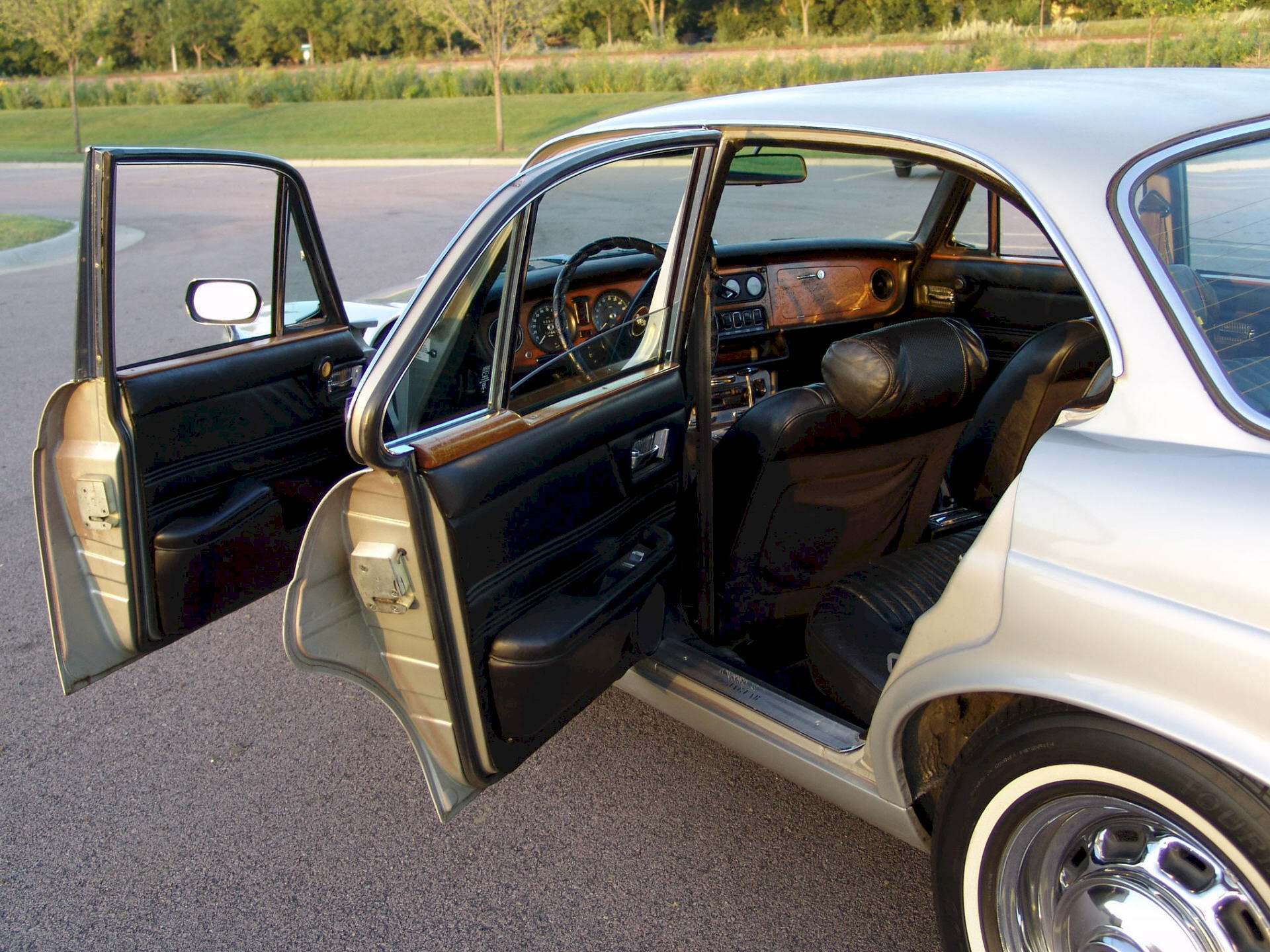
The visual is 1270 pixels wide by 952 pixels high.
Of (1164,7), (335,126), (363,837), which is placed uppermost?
(1164,7)

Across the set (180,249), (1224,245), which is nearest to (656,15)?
(180,249)

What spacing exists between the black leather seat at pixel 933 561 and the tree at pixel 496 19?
22082mm

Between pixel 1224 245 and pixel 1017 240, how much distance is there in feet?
8.35

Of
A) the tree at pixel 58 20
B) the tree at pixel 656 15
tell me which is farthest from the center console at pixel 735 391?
the tree at pixel 656 15

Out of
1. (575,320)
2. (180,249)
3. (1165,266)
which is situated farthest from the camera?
(180,249)

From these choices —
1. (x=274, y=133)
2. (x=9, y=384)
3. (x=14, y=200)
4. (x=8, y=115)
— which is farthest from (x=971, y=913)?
(x=8, y=115)

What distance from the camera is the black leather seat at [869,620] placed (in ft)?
7.53

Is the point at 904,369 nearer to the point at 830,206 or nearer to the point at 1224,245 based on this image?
the point at 1224,245

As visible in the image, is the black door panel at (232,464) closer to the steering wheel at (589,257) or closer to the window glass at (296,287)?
the window glass at (296,287)

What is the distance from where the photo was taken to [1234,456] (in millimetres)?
1438

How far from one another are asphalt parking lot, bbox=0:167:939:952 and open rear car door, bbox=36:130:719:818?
1.45ft

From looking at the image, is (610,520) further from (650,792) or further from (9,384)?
(9,384)

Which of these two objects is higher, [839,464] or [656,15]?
[656,15]

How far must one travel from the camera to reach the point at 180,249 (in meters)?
11.9
